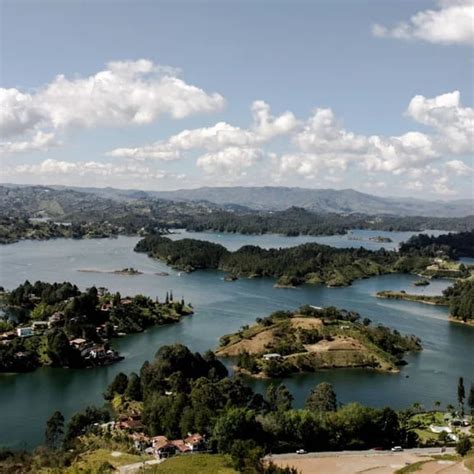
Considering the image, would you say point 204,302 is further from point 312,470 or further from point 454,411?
point 312,470

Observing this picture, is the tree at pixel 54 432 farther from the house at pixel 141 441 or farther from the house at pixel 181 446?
the house at pixel 181 446

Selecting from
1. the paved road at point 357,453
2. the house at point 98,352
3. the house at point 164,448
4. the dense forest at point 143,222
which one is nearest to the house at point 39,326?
the house at point 98,352

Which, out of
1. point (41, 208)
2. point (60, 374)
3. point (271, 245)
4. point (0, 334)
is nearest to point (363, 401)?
point (60, 374)

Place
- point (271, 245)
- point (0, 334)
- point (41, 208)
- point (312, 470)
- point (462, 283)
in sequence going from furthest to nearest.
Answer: point (41, 208) < point (271, 245) < point (462, 283) < point (0, 334) < point (312, 470)

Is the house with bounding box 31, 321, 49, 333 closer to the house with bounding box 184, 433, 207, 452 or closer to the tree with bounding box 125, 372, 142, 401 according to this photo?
the tree with bounding box 125, 372, 142, 401

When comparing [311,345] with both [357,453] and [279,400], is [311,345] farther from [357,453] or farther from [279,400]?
[357,453]

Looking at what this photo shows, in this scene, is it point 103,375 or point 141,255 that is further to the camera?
point 141,255
